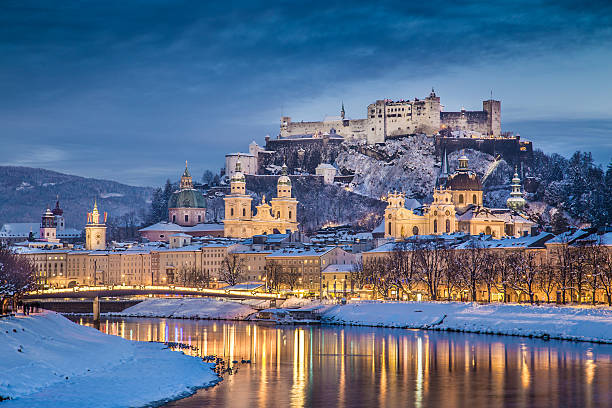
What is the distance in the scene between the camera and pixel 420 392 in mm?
41312

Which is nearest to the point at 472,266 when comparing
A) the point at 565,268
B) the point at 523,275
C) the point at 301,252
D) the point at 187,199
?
the point at 523,275

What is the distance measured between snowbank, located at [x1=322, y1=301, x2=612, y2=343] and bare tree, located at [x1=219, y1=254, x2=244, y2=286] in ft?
121

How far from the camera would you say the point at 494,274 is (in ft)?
272

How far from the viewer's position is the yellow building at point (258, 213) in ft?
496

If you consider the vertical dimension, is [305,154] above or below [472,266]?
above

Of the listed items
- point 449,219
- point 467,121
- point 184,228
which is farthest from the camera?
point 467,121

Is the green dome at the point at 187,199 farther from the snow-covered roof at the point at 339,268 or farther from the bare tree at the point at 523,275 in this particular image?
the bare tree at the point at 523,275

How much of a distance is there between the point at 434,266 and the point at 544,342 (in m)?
32.9

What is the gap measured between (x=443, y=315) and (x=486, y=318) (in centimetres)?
451

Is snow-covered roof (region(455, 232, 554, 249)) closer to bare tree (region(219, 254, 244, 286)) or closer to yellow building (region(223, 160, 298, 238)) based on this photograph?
bare tree (region(219, 254, 244, 286))

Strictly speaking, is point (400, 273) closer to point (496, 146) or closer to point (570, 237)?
point (570, 237)

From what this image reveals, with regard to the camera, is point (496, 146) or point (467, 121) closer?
point (496, 146)

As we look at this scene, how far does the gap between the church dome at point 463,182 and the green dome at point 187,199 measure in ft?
150

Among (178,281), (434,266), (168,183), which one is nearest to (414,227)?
(178,281)
